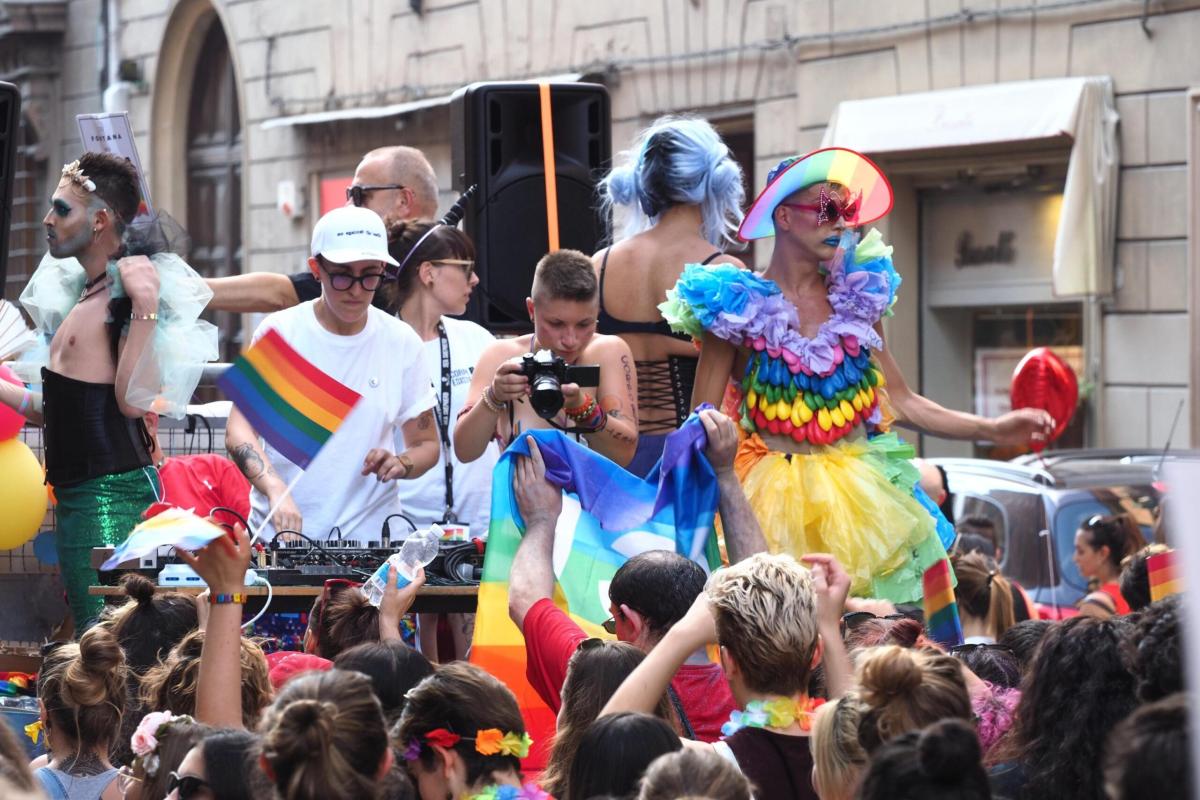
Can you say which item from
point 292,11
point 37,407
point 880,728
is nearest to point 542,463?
point 880,728

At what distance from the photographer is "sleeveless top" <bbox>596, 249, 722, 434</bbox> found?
18.7ft

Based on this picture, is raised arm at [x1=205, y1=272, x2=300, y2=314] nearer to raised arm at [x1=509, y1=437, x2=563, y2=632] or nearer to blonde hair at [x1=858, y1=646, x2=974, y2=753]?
raised arm at [x1=509, y1=437, x2=563, y2=632]

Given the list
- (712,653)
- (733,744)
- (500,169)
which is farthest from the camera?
(500,169)

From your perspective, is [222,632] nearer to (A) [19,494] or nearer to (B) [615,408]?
(B) [615,408]

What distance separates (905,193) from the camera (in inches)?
535

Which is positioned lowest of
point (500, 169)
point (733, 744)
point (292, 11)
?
point (733, 744)

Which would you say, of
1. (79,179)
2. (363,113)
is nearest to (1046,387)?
(79,179)

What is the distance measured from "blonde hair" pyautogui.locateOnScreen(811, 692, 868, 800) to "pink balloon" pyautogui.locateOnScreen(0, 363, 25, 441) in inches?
143

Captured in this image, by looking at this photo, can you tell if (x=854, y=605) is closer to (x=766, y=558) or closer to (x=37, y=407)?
(x=766, y=558)

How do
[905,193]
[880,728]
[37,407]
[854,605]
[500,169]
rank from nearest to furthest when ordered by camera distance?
[880,728], [854,605], [37,407], [500,169], [905,193]

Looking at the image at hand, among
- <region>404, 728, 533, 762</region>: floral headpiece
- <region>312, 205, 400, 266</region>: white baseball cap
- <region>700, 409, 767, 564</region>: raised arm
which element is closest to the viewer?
<region>404, 728, 533, 762</region>: floral headpiece

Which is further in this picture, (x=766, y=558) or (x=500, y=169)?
(x=500, y=169)

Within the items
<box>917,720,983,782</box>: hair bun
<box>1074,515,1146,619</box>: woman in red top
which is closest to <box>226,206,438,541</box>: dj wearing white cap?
<box>917,720,983,782</box>: hair bun

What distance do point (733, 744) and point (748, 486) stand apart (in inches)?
68.8
